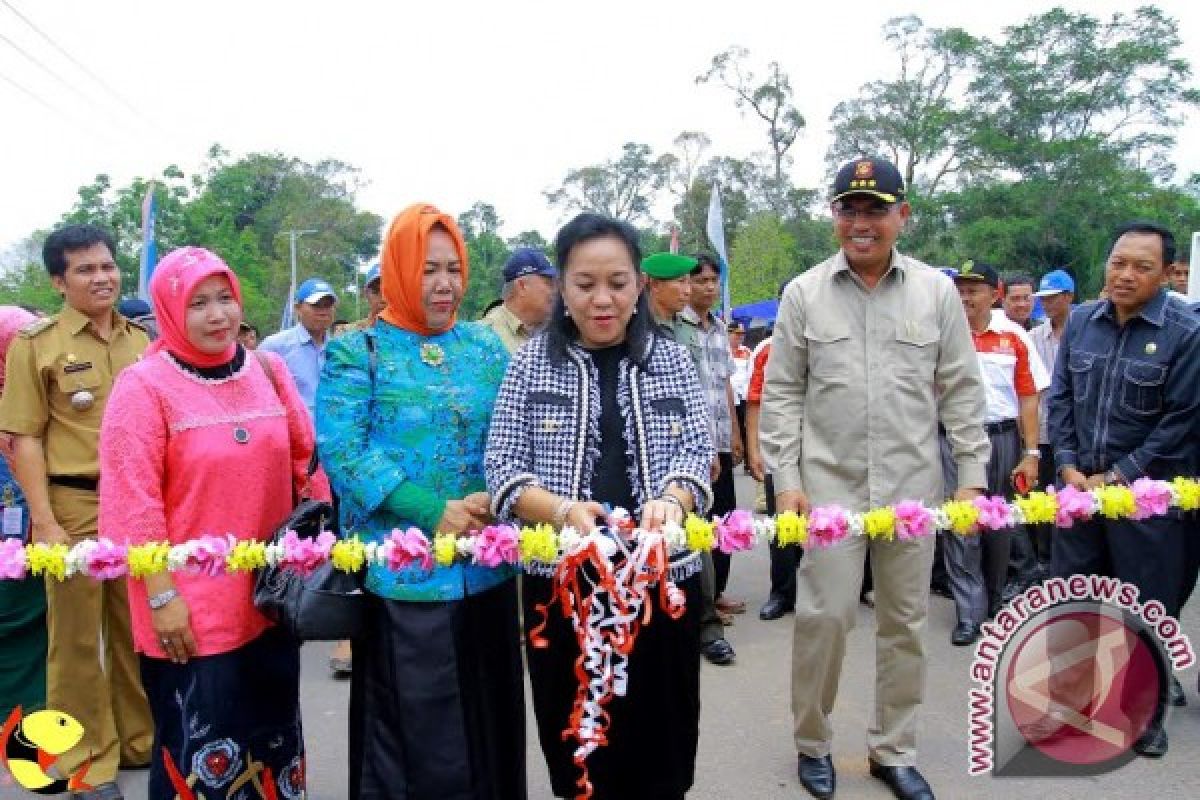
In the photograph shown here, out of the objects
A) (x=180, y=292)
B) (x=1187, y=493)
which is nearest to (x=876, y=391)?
(x=1187, y=493)

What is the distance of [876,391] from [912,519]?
598 millimetres

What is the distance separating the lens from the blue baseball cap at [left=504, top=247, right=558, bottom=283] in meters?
5.68

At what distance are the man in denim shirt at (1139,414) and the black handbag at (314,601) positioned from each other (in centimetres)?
305

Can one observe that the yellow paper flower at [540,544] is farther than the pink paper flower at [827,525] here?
No

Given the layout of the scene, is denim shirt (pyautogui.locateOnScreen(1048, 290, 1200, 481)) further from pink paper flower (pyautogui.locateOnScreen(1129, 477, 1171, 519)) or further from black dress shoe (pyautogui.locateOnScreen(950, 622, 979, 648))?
black dress shoe (pyautogui.locateOnScreen(950, 622, 979, 648))

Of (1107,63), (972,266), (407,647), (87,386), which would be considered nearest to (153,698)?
(407,647)

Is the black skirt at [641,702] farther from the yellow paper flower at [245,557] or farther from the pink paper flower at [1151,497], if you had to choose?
the pink paper flower at [1151,497]

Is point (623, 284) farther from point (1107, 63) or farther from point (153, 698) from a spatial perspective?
point (1107, 63)

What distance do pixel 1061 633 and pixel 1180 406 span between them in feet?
3.46

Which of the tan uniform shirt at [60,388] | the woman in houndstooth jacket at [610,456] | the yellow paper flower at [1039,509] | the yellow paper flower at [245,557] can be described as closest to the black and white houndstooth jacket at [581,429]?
the woman in houndstooth jacket at [610,456]

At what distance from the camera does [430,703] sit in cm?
250

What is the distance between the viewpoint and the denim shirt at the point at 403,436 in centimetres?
251

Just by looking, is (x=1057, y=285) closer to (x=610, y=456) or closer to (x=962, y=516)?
(x=962, y=516)

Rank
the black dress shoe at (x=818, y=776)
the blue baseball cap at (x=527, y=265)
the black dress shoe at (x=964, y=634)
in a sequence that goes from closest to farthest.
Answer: the black dress shoe at (x=818, y=776), the black dress shoe at (x=964, y=634), the blue baseball cap at (x=527, y=265)
